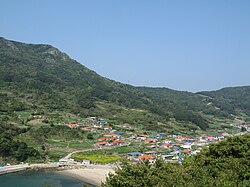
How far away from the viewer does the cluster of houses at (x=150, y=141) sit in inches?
2415

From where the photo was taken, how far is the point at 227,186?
14.0 meters

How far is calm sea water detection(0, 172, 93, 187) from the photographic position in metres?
41.3

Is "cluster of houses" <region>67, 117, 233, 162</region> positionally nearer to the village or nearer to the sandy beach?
the village

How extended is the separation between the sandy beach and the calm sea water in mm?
1318

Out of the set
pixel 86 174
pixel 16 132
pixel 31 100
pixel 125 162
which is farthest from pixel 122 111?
pixel 125 162

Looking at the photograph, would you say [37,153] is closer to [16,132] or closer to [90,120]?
[16,132]

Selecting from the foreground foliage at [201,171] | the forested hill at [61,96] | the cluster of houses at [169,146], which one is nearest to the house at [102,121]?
the forested hill at [61,96]

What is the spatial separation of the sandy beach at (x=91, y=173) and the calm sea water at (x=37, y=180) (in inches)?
51.9

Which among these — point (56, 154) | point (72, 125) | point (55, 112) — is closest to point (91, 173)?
point (56, 154)

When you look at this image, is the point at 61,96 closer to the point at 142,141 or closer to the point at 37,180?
the point at 142,141

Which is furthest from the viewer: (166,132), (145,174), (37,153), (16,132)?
(166,132)

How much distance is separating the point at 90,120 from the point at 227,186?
75447 mm

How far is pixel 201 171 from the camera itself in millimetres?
18641

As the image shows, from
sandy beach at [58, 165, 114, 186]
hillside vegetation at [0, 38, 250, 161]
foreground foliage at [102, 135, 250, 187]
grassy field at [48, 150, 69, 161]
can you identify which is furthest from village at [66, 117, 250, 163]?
foreground foliage at [102, 135, 250, 187]
